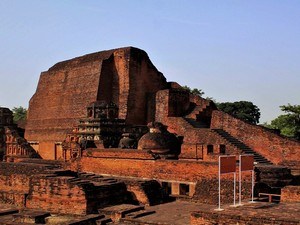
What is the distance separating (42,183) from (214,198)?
5025mm

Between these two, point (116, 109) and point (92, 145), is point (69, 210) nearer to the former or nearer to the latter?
point (92, 145)

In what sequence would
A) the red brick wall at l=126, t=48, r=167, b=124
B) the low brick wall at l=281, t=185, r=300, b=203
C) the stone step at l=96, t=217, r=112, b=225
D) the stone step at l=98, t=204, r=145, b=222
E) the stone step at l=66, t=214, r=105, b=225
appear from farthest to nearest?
1. the red brick wall at l=126, t=48, r=167, b=124
2. the stone step at l=98, t=204, r=145, b=222
3. the low brick wall at l=281, t=185, r=300, b=203
4. the stone step at l=96, t=217, r=112, b=225
5. the stone step at l=66, t=214, r=105, b=225

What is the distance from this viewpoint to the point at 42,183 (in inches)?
507

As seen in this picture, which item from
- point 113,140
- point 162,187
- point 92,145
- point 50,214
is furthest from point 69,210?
point 113,140

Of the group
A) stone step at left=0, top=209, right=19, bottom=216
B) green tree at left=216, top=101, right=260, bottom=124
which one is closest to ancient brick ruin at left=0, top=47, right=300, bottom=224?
stone step at left=0, top=209, right=19, bottom=216

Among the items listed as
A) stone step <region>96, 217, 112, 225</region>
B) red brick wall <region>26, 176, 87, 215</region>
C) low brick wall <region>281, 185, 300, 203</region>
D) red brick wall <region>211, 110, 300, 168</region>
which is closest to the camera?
stone step <region>96, 217, 112, 225</region>

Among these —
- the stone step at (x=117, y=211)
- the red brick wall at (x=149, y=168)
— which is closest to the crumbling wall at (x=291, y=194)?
the red brick wall at (x=149, y=168)

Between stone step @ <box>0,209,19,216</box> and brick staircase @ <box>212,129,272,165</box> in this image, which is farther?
brick staircase @ <box>212,129,272,165</box>

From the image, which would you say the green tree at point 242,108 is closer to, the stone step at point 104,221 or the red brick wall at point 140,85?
the red brick wall at point 140,85

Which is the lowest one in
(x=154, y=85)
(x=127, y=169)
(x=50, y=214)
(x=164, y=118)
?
(x=50, y=214)

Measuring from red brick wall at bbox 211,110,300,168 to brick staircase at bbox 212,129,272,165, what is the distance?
0.19 m

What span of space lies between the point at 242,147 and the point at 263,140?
37.1 inches

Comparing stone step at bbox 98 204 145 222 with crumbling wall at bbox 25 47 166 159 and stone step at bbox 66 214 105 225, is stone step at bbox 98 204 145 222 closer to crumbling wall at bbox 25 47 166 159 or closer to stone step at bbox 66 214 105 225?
stone step at bbox 66 214 105 225

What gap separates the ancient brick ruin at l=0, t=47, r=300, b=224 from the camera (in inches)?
502
